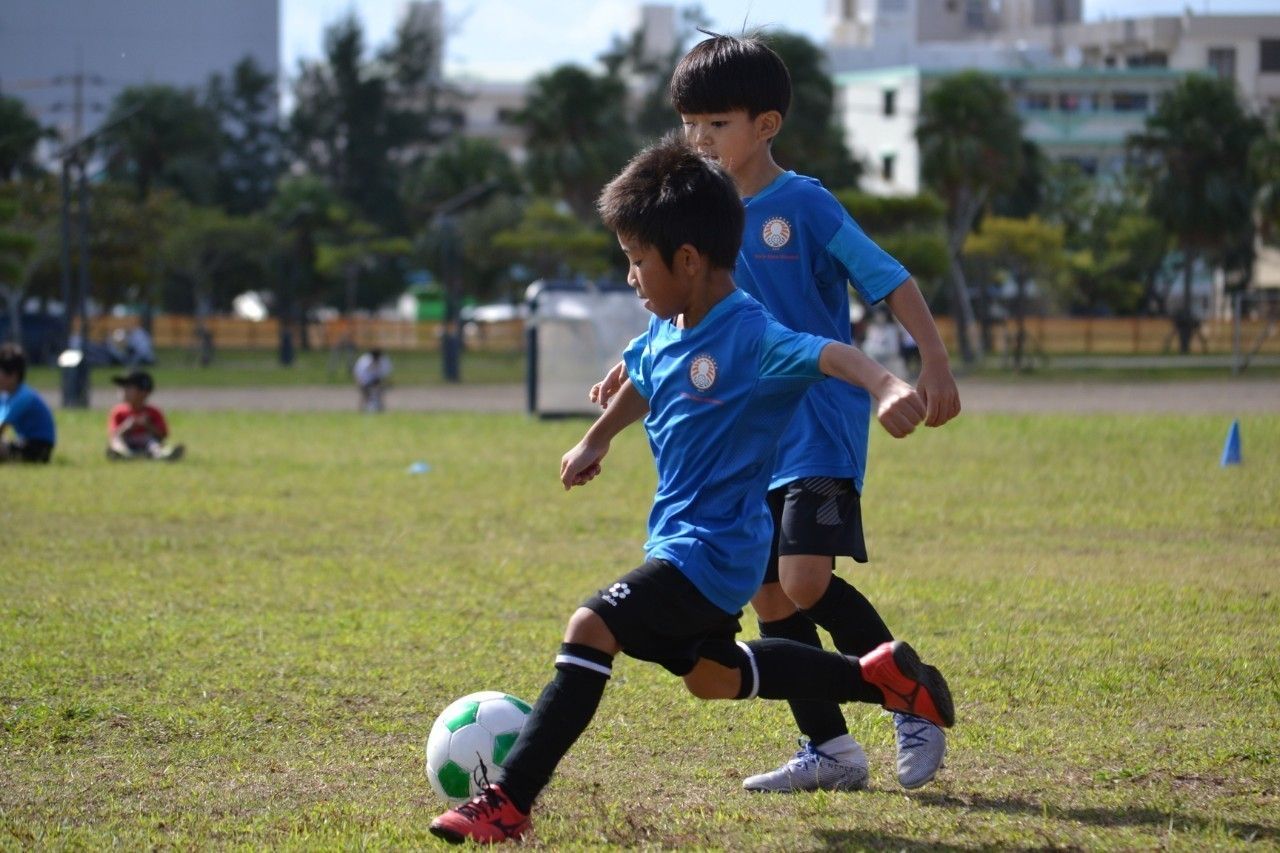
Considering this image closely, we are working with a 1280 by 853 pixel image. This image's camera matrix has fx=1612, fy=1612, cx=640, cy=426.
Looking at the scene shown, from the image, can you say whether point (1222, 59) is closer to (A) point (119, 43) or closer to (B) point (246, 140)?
(B) point (246, 140)

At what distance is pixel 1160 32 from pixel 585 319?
70.0 m

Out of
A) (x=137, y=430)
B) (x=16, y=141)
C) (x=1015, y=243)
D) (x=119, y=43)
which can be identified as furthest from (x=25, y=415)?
(x=119, y=43)

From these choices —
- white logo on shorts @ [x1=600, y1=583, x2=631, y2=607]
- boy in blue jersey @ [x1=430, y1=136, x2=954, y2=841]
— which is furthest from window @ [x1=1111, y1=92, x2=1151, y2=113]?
white logo on shorts @ [x1=600, y1=583, x2=631, y2=607]

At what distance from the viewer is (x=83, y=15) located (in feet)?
272

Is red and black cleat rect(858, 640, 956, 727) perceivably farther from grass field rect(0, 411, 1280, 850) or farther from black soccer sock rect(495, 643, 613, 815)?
black soccer sock rect(495, 643, 613, 815)

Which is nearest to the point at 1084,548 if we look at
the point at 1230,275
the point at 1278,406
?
the point at 1278,406

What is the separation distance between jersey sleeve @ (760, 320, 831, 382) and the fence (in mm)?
37951

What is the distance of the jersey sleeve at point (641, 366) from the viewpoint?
12.1 ft

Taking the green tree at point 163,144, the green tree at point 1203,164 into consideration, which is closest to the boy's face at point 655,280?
the green tree at point 1203,164

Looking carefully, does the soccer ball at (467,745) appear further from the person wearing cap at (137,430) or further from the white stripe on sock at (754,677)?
the person wearing cap at (137,430)

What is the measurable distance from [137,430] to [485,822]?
42.2 ft

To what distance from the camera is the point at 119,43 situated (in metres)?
86.3

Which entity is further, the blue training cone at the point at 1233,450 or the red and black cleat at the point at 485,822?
the blue training cone at the point at 1233,450

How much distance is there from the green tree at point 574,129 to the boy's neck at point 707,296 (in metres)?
55.1
